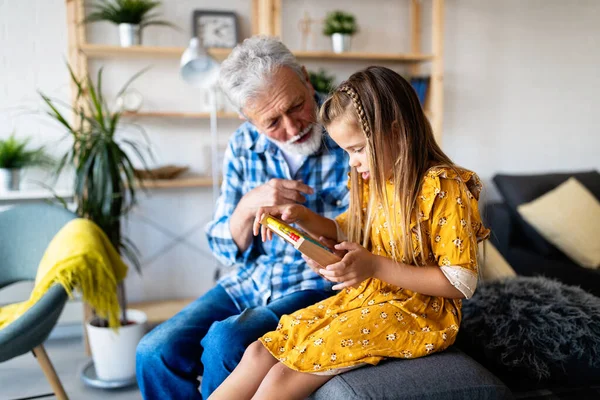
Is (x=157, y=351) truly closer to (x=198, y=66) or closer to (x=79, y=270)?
(x=79, y=270)

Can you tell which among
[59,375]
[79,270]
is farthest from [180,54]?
[59,375]

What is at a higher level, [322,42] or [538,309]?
[322,42]

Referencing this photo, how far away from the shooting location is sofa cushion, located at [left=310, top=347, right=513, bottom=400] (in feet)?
3.67

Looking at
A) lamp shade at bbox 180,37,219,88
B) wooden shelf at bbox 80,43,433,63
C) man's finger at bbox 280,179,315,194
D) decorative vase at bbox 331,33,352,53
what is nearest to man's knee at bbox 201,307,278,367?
man's finger at bbox 280,179,315,194

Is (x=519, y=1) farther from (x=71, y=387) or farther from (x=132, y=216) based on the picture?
(x=71, y=387)

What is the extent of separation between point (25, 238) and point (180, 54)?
1.36 meters

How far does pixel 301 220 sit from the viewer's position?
4.76 feet

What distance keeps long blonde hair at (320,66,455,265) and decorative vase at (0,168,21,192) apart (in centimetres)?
205

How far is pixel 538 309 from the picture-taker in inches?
60.1

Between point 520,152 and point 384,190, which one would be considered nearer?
point 384,190

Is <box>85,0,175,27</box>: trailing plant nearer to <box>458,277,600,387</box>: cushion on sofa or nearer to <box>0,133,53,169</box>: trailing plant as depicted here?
<box>0,133,53,169</box>: trailing plant

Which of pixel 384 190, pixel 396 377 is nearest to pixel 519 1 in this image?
pixel 384 190

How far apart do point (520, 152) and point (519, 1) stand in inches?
39.9

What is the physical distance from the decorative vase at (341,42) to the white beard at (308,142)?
5.29ft
